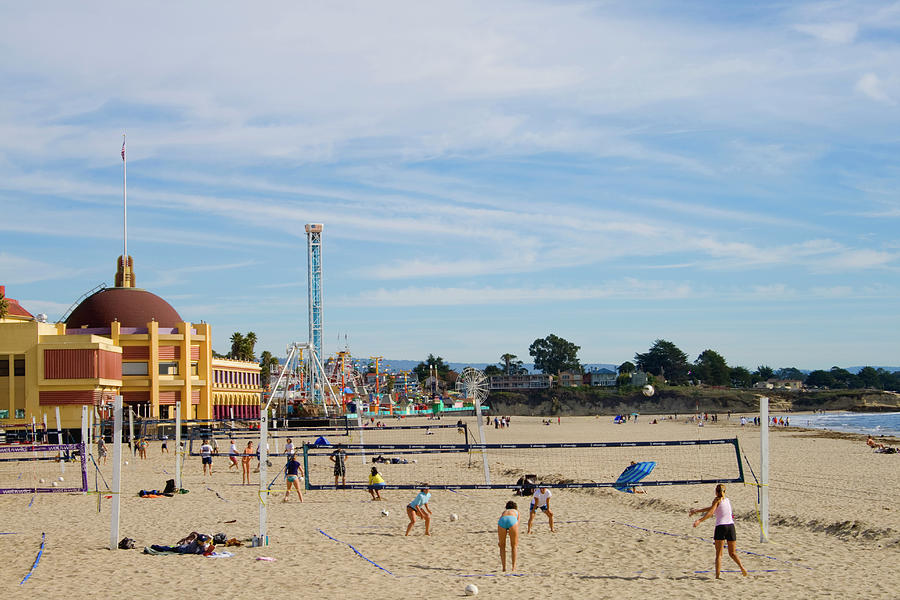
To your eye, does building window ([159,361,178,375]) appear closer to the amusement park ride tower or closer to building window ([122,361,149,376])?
building window ([122,361,149,376])

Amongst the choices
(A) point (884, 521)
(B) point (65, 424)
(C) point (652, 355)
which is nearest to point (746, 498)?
(A) point (884, 521)

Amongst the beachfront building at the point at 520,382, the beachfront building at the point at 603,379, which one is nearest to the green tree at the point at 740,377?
the beachfront building at the point at 603,379

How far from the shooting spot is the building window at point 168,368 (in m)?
61.5

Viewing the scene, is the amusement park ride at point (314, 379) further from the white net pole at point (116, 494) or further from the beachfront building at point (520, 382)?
the beachfront building at point (520, 382)

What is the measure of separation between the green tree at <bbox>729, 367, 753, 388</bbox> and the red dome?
15443cm

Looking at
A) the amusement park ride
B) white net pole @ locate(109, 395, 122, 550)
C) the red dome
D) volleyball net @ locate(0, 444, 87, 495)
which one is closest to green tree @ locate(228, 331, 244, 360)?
the amusement park ride

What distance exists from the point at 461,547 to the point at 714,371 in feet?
582

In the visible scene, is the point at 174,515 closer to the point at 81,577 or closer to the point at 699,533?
the point at 81,577

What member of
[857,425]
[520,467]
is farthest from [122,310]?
[857,425]

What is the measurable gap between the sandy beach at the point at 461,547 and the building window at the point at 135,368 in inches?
1508

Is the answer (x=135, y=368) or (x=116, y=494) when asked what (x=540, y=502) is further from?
(x=135, y=368)

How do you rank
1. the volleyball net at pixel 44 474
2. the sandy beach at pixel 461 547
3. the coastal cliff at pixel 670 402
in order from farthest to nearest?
the coastal cliff at pixel 670 402 < the volleyball net at pixel 44 474 < the sandy beach at pixel 461 547

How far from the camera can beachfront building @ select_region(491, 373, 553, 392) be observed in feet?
616

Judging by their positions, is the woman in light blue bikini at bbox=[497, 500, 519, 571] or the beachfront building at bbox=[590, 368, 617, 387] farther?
the beachfront building at bbox=[590, 368, 617, 387]
